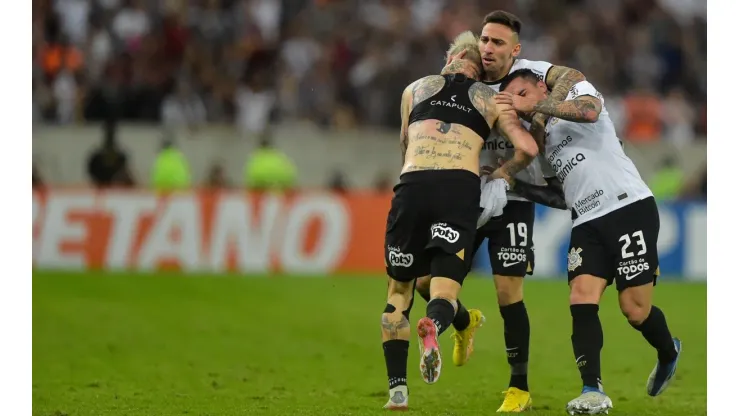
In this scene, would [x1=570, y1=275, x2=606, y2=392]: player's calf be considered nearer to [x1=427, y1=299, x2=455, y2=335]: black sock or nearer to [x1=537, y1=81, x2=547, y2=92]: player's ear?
[x1=427, y1=299, x2=455, y2=335]: black sock

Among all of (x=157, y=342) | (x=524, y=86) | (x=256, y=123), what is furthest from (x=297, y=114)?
(x=524, y=86)

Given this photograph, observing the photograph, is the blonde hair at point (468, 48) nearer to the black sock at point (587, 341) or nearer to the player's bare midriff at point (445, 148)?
the player's bare midriff at point (445, 148)

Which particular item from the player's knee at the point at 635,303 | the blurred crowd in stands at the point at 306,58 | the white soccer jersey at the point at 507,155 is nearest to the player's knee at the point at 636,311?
the player's knee at the point at 635,303

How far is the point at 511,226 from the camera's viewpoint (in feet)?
28.6

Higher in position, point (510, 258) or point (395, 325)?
point (510, 258)

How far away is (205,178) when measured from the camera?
23.5m

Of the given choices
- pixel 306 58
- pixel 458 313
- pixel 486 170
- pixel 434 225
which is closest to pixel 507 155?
pixel 486 170

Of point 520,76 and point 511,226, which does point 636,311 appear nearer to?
point 511,226

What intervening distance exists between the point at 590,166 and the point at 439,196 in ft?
3.79

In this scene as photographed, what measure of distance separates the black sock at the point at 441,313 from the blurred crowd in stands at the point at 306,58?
16.2m

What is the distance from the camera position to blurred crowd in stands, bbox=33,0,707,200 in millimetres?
23750

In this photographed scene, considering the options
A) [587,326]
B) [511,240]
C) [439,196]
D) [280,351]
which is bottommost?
[280,351]

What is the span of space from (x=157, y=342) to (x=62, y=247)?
8385 mm
